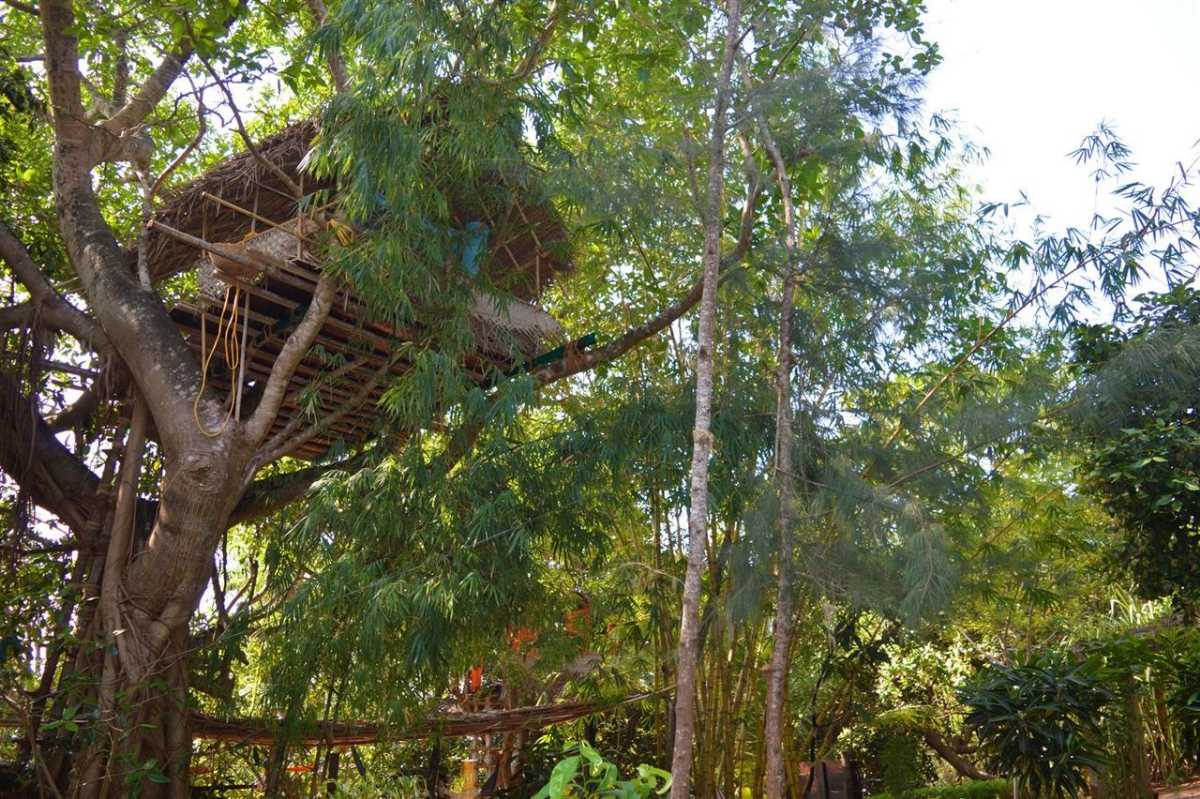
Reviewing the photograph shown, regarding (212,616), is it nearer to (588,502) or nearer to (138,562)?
(138,562)

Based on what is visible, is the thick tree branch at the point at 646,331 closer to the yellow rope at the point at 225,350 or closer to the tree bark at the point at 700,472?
the tree bark at the point at 700,472

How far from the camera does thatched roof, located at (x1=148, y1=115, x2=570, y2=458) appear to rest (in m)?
5.04

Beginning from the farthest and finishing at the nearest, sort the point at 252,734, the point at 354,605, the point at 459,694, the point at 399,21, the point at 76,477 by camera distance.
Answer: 1. the point at 459,694
2. the point at 76,477
3. the point at 252,734
4. the point at 354,605
5. the point at 399,21

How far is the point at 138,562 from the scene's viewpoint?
16.7ft

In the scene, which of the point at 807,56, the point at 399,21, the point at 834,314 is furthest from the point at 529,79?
the point at 834,314

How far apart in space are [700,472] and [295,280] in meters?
2.32

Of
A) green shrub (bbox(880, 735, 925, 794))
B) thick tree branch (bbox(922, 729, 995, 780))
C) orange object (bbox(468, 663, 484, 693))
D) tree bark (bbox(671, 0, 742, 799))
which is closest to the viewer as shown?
tree bark (bbox(671, 0, 742, 799))

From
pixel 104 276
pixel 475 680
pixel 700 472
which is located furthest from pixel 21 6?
pixel 475 680

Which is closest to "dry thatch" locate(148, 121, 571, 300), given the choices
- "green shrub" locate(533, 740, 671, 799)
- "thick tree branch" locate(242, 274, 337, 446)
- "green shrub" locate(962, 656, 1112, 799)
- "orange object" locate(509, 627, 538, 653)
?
"thick tree branch" locate(242, 274, 337, 446)

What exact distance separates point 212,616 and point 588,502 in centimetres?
249

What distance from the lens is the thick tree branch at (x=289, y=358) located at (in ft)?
16.3

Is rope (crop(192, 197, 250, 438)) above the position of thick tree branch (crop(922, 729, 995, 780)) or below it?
above

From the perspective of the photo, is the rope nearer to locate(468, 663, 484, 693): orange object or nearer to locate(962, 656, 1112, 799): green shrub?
locate(468, 663, 484, 693): orange object

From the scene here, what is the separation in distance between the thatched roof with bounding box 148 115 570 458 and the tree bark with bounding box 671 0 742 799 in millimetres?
1127
